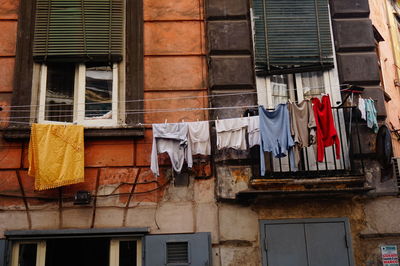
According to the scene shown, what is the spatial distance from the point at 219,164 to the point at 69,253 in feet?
9.31

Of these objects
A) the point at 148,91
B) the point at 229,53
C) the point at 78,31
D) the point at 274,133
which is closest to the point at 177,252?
the point at 274,133

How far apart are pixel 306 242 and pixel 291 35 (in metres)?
3.65

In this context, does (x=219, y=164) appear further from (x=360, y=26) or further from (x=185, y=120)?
(x=360, y=26)

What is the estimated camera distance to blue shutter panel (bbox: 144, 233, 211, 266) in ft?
22.8

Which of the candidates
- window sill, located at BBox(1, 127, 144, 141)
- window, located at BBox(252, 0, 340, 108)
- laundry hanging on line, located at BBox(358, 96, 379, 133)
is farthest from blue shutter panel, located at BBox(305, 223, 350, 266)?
window sill, located at BBox(1, 127, 144, 141)

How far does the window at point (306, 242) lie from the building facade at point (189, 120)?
0.02 m

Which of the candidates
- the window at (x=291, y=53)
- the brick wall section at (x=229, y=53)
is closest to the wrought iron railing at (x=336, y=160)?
the window at (x=291, y=53)

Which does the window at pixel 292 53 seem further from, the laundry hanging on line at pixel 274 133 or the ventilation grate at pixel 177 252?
the ventilation grate at pixel 177 252

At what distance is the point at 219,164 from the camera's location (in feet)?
24.3

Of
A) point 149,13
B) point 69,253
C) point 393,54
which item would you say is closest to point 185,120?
point 149,13

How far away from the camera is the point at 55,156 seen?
7.00 m

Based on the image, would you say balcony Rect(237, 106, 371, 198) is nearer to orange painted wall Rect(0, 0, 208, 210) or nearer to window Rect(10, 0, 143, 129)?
orange painted wall Rect(0, 0, 208, 210)

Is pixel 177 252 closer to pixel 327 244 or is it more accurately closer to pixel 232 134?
pixel 232 134

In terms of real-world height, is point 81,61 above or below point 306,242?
above
